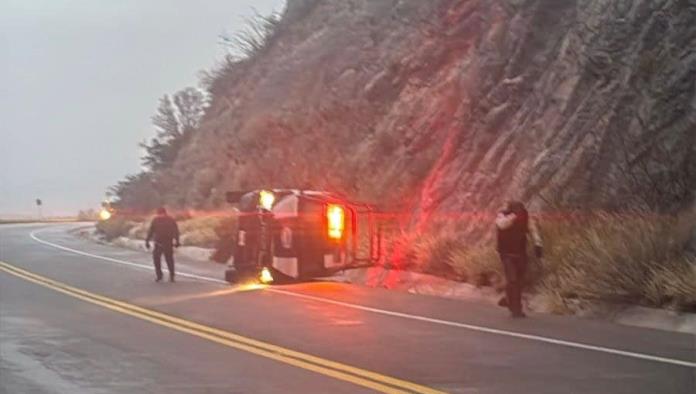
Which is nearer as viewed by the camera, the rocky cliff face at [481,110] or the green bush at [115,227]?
the rocky cliff face at [481,110]

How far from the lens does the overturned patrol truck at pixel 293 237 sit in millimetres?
21516

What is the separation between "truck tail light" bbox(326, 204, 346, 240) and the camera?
2181 cm

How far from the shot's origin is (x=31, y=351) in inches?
482

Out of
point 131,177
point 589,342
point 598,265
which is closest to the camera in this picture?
point 589,342

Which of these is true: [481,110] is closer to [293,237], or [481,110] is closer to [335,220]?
[335,220]

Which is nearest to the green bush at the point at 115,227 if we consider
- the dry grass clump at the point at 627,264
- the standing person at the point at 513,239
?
the dry grass clump at the point at 627,264

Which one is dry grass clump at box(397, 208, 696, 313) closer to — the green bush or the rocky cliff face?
the rocky cliff face

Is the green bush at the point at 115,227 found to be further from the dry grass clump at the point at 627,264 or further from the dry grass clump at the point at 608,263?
the dry grass clump at the point at 627,264

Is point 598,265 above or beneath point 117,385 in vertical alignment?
above

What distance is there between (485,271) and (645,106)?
427 centimetres

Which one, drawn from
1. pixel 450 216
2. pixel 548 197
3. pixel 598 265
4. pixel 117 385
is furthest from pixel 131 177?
pixel 117 385

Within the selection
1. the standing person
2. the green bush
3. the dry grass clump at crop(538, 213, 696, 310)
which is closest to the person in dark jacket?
the dry grass clump at crop(538, 213, 696, 310)

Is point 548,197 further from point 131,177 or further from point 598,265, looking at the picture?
point 131,177

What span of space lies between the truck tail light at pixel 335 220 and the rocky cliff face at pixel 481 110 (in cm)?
300
